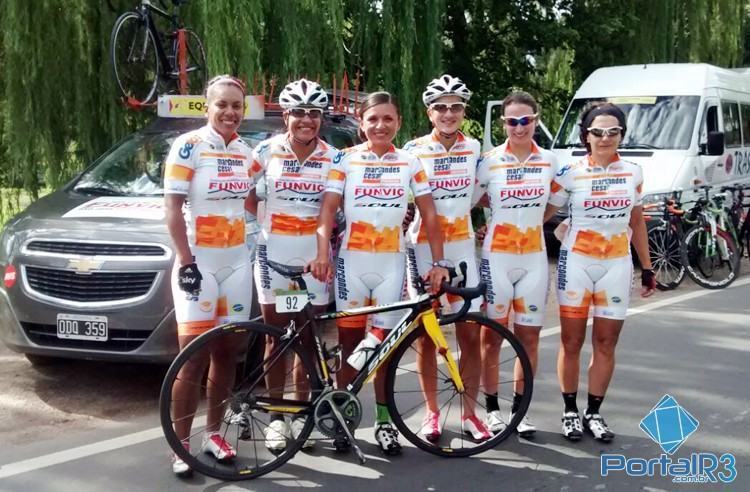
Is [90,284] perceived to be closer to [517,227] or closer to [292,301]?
[292,301]

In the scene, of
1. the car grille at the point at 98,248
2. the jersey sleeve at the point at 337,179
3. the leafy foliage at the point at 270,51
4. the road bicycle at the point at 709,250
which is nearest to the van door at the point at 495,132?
the leafy foliage at the point at 270,51

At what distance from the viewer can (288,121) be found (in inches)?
193

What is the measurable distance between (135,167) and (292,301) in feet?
9.56

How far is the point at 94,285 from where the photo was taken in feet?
18.4

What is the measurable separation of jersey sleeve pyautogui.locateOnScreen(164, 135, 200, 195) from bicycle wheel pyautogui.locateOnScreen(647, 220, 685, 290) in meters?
7.25

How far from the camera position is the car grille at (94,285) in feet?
18.2

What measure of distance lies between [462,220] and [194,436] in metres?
1.92

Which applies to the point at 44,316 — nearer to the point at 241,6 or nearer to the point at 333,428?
the point at 333,428

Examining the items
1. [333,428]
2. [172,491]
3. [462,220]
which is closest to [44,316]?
[172,491]

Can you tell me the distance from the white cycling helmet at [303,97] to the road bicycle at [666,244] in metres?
6.62

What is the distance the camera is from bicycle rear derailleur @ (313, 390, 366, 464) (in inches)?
181

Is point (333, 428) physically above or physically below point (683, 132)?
below

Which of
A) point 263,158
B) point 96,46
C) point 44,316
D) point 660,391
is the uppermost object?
point 96,46

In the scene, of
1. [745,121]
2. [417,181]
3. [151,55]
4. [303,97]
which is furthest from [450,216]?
[745,121]
